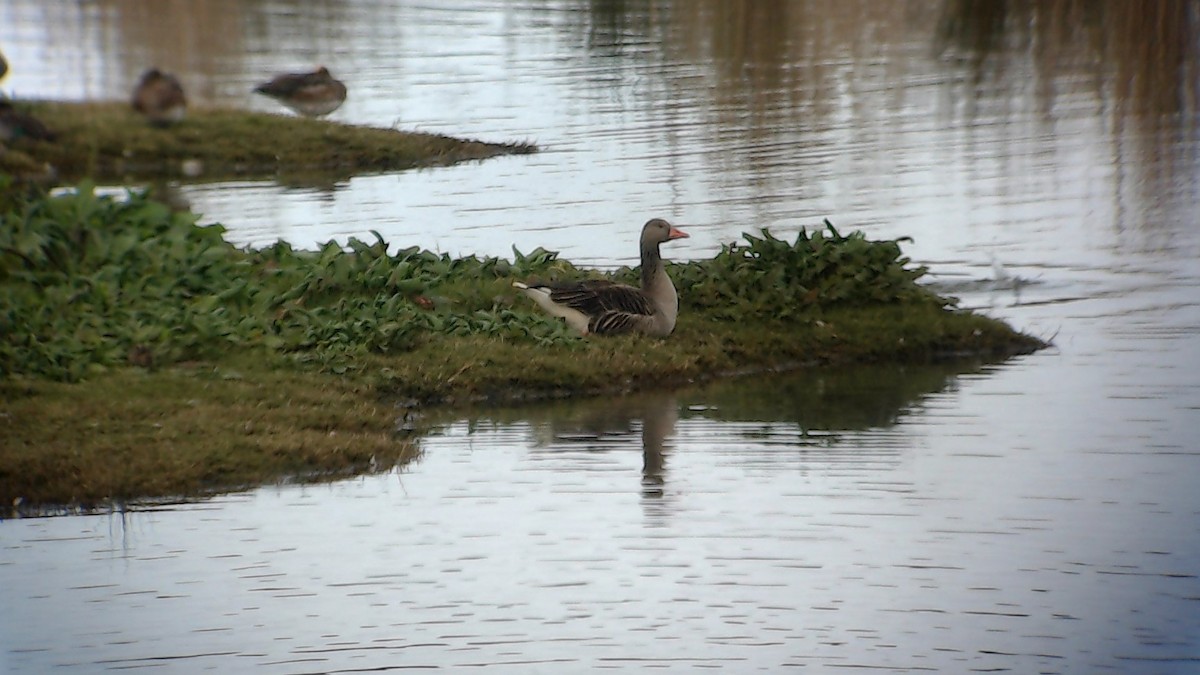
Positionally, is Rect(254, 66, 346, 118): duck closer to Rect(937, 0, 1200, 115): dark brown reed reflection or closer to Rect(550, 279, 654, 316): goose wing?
Rect(937, 0, 1200, 115): dark brown reed reflection

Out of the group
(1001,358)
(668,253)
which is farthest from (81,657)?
(668,253)

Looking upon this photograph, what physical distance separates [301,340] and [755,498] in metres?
4.41

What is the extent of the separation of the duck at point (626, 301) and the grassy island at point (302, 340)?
5.2 inches

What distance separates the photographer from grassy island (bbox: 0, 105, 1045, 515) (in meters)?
11.8

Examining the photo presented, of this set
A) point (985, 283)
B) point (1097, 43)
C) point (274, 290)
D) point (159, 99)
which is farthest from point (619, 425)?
point (1097, 43)

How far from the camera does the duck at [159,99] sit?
29453mm

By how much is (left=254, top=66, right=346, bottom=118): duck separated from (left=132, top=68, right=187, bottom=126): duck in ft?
4.44

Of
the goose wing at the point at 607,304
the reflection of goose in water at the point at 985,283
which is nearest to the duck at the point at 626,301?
the goose wing at the point at 607,304

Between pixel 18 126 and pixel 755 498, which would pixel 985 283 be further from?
pixel 18 126

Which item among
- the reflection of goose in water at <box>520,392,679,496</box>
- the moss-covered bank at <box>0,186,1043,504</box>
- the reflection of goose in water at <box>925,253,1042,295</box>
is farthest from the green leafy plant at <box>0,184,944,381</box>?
the reflection of goose in water at <box>925,253,1042,295</box>

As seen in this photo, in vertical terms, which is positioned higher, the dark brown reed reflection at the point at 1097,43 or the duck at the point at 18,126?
the dark brown reed reflection at the point at 1097,43

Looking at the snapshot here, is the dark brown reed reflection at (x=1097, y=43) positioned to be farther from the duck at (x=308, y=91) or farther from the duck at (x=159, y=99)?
the duck at (x=159, y=99)

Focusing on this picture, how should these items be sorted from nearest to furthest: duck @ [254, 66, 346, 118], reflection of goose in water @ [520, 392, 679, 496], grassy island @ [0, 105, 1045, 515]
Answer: grassy island @ [0, 105, 1045, 515] < reflection of goose in water @ [520, 392, 679, 496] < duck @ [254, 66, 346, 118]

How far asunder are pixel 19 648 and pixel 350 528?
7.43 ft
